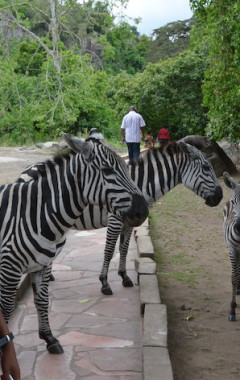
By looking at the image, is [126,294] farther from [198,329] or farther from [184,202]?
[184,202]

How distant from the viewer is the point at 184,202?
13633 millimetres

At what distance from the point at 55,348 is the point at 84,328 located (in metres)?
0.71

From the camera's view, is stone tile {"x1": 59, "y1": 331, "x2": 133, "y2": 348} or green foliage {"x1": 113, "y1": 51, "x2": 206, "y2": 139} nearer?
stone tile {"x1": 59, "y1": 331, "x2": 133, "y2": 348}

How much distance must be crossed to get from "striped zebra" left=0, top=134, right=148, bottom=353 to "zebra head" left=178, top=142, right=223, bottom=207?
6.95 feet

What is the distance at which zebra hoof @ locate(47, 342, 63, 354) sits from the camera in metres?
4.63

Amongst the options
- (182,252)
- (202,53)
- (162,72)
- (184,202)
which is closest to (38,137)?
(162,72)

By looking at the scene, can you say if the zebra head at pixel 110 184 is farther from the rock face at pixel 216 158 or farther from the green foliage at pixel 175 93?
the green foliage at pixel 175 93

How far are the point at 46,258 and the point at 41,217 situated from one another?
33 cm

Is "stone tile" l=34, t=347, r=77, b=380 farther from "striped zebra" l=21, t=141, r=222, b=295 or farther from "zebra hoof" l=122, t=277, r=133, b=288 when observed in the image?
"zebra hoof" l=122, t=277, r=133, b=288

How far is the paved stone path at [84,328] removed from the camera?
4.34 metres

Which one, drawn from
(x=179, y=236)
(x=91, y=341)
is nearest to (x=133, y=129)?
(x=179, y=236)

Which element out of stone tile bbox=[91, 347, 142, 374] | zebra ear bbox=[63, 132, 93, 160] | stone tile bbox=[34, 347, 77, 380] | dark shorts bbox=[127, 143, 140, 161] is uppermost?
zebra ear bbox=[63, 132, 93, 160]

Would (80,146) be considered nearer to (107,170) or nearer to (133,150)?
(107,170)

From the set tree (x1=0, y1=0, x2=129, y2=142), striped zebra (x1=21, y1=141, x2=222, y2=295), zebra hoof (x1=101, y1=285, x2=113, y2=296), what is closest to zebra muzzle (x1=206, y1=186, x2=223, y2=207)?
striped zebra (x1=21, y1=141, x2=222, y2=295)
